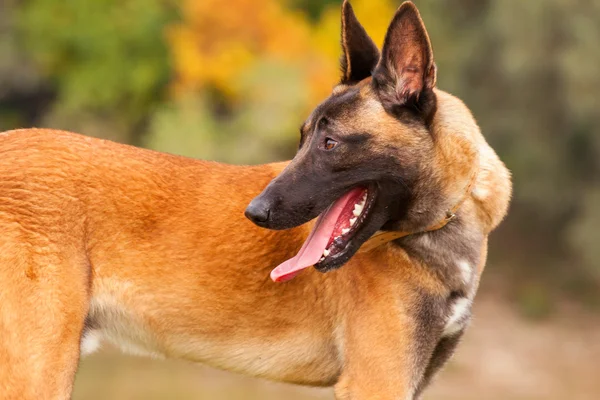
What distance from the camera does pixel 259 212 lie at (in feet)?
14.1

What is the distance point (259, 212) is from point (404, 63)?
91 centimetres

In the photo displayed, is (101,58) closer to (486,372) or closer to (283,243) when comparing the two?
(486,372)

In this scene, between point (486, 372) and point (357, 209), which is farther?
point (486, 372)

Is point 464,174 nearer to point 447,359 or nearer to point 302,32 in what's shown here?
point 447,359

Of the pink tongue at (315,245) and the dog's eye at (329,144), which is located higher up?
the dog's eye at (329,144)

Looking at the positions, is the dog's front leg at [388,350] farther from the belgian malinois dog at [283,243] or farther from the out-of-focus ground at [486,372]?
the out-of-focus ground at [486,372]

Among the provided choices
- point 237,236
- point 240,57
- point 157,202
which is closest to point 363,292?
point 237,236

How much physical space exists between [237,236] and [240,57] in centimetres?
1992

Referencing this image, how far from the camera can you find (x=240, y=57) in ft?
A: 79.8

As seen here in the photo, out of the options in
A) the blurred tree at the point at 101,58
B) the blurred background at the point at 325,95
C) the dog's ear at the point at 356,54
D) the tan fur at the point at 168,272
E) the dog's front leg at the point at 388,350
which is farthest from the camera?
the blurred tree at the point at 101,58

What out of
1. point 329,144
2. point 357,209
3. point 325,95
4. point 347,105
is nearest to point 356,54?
point 347,105

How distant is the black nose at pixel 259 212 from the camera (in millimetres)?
4285

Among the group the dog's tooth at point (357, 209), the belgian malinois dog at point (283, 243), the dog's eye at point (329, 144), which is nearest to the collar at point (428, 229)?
the belgian malinois dog at point (283, 243)

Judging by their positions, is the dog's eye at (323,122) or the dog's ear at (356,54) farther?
the dog's ear at (356,54)
